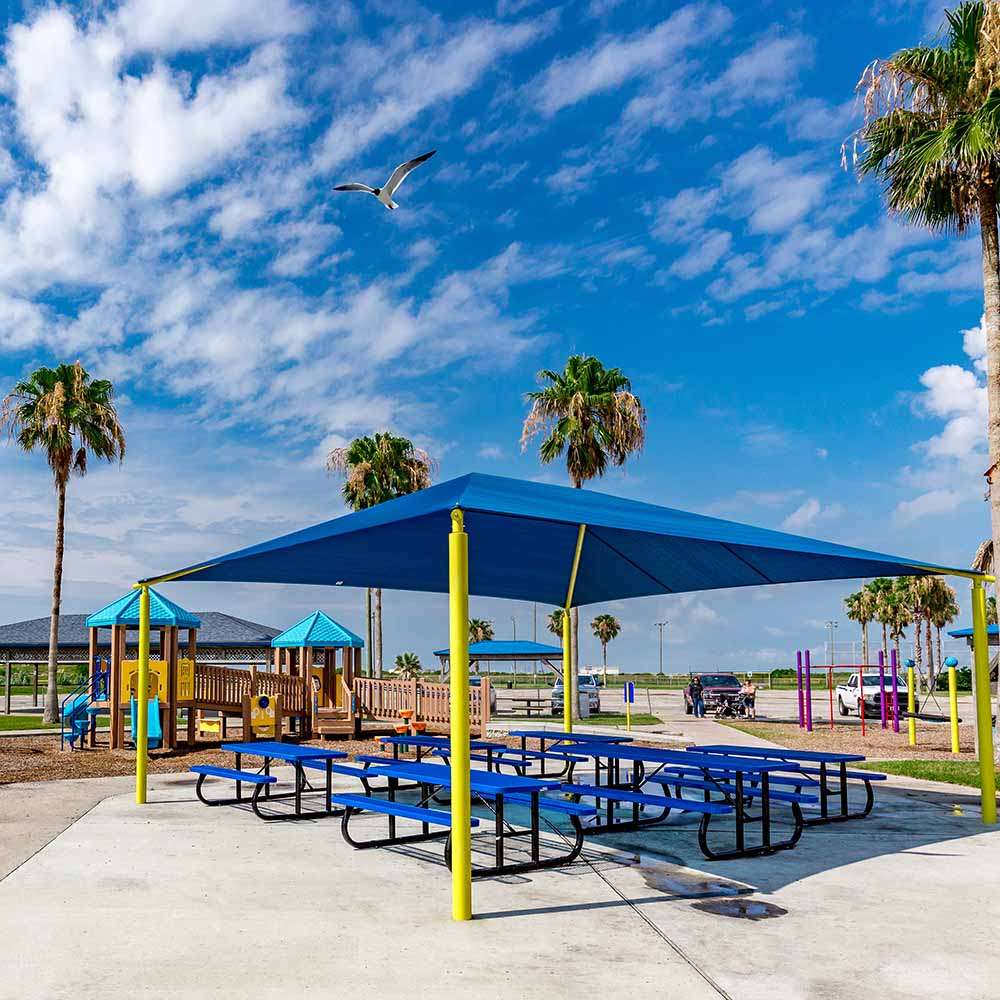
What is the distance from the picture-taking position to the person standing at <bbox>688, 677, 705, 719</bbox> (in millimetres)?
33312

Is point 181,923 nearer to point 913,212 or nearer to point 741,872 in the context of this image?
point 741,872

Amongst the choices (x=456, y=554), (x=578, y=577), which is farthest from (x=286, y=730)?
(x=456, y=554)

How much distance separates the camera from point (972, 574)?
9273 mm

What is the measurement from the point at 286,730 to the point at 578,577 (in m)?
13.3

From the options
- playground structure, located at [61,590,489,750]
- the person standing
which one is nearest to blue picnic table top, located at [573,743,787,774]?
playground structure, located at [61,590,489,750]

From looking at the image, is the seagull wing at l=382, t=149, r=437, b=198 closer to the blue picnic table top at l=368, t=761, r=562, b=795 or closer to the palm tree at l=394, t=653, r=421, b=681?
the blue picnic table top at l=368, t=761, r=562, b=795

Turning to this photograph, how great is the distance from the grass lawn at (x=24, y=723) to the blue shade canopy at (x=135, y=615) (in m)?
6.35

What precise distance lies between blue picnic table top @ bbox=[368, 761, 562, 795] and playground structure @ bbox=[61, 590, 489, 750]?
10.2 m

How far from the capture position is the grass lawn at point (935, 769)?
535 inches

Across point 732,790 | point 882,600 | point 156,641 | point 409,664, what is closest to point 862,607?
point 882,600

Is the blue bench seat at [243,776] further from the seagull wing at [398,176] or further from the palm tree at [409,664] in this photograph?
the palm tree at [409,664]

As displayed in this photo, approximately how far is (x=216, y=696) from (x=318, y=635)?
4591 millimetres

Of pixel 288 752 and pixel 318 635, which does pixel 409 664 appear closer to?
pixel 318 635

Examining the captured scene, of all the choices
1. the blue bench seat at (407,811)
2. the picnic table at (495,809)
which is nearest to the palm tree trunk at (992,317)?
the picnic table at (495,809)
